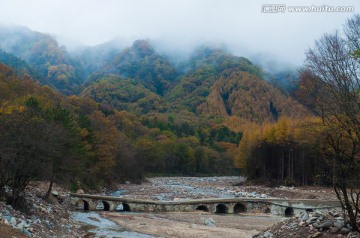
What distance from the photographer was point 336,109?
13031mm

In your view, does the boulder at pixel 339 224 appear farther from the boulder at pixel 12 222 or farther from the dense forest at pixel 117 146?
the boulder at pixel 12 222

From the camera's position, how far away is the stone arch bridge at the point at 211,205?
39.7 meters

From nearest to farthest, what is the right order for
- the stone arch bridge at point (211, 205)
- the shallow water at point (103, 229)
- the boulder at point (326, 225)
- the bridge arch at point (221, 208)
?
the boulder at point (326, 225) → the shallow water at point (103, 229) → the stone arch bridge at point (211, 205) → the bridge arch at point (221, 208)

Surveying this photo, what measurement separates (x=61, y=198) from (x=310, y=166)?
166ft

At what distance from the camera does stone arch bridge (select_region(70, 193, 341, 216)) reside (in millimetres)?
39656

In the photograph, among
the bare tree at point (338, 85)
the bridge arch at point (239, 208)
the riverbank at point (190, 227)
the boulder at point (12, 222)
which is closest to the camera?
the bare tree at point (338, 85)

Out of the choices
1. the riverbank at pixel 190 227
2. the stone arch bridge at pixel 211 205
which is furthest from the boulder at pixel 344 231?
the stone arch bridge at pixel 211 205

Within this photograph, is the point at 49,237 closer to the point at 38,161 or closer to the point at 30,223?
the point at 30,223

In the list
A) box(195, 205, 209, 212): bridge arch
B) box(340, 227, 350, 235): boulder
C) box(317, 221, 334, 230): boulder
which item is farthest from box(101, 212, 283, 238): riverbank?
box(340, 227, 350, 235): boulder

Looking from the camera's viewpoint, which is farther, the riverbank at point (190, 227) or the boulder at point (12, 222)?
the riverbank at point (190, 227)

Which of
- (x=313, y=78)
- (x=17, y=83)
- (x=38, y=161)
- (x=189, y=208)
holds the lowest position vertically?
(x=189, y=208)

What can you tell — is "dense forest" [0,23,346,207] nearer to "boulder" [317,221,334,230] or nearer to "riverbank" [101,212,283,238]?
"boulder" [317,221,334,230]

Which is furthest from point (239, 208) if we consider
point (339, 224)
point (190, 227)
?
point (339, 224)

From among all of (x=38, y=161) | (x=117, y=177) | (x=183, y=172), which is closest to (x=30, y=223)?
(x=38, y=161)
